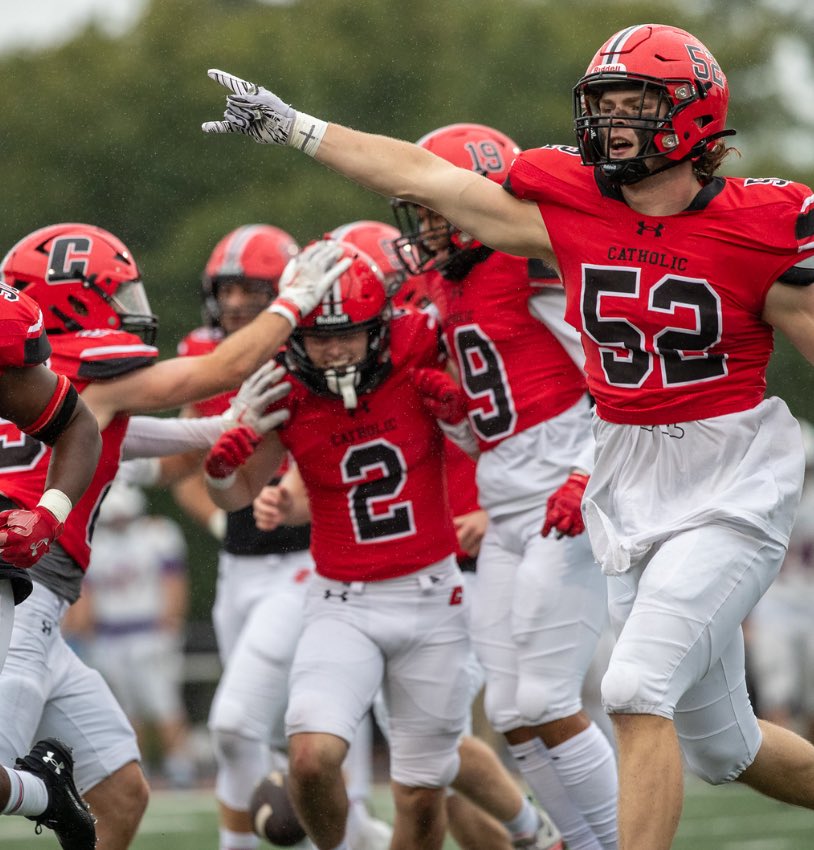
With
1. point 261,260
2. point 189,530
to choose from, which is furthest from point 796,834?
point 189,530

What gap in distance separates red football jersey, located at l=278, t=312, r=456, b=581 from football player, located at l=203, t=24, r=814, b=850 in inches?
47.9

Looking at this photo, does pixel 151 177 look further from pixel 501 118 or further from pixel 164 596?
pixel 164 596

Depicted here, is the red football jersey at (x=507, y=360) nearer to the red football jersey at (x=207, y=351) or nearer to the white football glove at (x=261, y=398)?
the white football glove at (x=261, y=398)

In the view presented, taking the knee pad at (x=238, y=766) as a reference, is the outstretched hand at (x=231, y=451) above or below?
above

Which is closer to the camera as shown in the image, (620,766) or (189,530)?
(620,766)

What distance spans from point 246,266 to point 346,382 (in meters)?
2.01

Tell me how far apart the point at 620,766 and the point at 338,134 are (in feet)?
6.26

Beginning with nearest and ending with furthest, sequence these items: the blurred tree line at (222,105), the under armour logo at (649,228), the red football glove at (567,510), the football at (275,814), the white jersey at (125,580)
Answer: the under armour logo at (649,228)
the red football glove at (567,510)
the football at (275,814)
the white jersey at (125,580)
the blurred tree line at (222,105)

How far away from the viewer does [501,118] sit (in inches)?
776

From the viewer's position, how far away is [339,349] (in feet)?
18.9

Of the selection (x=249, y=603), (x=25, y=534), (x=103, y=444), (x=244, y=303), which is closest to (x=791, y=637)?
(x=249, y=603)

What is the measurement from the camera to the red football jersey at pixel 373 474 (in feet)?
19.0

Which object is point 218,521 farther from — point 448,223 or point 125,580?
point 125,580

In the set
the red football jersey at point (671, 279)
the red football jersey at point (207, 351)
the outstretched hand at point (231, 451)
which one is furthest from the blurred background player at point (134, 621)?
the red football jersey at point (671, 279)
